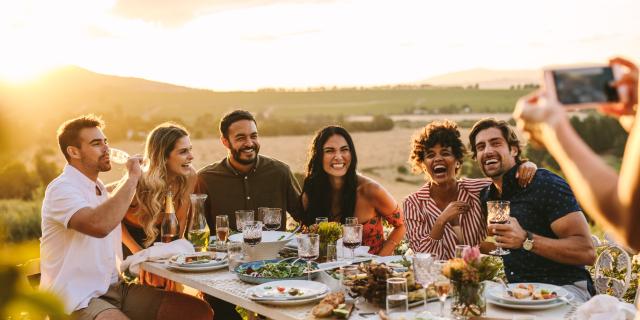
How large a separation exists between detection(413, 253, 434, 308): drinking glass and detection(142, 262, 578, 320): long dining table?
0.11 m

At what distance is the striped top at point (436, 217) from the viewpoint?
4.19m

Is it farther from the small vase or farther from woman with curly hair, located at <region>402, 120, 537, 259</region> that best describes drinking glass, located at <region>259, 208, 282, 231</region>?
the small vase

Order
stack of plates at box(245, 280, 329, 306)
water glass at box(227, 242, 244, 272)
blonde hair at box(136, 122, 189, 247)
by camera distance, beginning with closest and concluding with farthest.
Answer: stack of plates at box(245, 280, 329, 306), water glass at box(227, 242, 244, 272), blonde hair at box(136, 122, 189, 247)

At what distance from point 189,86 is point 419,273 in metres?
20.8

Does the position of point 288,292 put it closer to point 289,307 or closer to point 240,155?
point 289,307

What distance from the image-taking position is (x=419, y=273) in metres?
2.73

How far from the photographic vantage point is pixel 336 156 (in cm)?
468

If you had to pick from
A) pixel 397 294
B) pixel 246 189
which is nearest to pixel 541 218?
pixel 397 294

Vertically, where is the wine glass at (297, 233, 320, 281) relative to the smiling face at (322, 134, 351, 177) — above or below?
below

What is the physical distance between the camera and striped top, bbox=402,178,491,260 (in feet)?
13.7

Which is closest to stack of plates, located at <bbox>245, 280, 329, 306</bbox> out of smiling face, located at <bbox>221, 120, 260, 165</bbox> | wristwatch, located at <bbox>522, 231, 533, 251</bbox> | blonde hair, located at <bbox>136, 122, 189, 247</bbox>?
wristwatch, located at <bbox>522, 231, 533, 251</bbox>

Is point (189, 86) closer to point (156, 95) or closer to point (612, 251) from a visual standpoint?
point (156, 95)

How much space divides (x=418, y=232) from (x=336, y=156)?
0.82 m

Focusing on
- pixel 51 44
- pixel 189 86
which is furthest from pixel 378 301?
pixel 189 86
